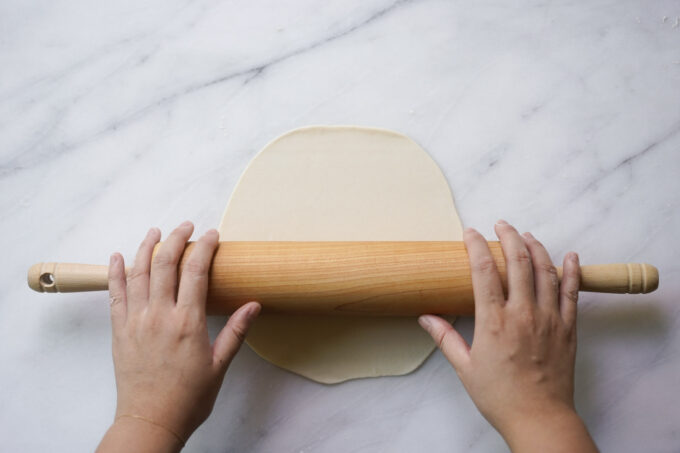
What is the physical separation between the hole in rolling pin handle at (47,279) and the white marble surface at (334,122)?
18 cm

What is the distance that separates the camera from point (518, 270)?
1050mm

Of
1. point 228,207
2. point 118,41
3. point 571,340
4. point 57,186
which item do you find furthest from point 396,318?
point 118,41

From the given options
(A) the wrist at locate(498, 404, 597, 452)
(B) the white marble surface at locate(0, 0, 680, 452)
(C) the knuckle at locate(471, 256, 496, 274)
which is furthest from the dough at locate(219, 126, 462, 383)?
(A) the wrist at locate(498, 404, 597, 452)

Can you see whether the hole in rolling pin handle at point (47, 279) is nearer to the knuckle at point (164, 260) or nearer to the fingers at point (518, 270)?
the knuckle at point (164, 260)

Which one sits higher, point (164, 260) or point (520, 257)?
point (164, 260)

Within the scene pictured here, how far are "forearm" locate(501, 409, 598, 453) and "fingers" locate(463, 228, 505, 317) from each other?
0.73ft

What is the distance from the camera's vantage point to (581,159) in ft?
4.33

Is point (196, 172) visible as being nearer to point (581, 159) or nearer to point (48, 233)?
point (48, 233)

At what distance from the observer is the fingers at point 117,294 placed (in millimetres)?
1062

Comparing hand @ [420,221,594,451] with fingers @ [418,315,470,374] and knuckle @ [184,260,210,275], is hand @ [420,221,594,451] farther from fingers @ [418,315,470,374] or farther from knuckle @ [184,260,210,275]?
knuckle @ [184,260,210,275]

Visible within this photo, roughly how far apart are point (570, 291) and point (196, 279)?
79 cm

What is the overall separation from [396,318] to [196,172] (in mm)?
633

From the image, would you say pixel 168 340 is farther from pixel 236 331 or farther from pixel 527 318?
pixel 527 318

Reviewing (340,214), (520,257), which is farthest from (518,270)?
(340,214)
